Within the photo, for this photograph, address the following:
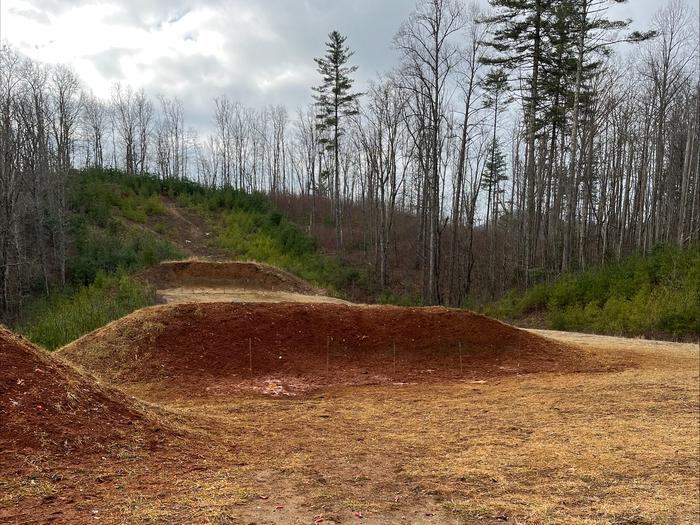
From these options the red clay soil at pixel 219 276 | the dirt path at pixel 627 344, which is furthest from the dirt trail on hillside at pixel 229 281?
the dirt path at pixel 627 344

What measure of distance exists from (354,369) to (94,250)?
1819 centimetres

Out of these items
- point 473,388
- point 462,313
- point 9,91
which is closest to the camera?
point 473,388

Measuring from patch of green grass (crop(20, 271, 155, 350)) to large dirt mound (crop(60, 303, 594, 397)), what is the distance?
8.95ft

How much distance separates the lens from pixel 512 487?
13.9 feet

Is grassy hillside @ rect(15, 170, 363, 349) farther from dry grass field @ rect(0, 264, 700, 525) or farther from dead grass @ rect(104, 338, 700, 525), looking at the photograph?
dead grass @ rect(104, 338, 700, 525)

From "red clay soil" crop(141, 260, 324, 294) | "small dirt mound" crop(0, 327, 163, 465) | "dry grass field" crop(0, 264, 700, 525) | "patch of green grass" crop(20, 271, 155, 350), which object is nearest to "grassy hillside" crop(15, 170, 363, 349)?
"patch of green grass" crop(20, 271, 155, 350)

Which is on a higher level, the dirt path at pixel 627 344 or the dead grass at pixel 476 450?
the dead grass at pixel 476 450

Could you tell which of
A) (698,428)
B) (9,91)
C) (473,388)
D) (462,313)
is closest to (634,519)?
(698,428)

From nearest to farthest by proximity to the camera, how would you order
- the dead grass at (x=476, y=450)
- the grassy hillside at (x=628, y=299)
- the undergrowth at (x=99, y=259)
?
the dead grass at (x=476, y=450), the undergrowth at (x=99, y=259), the grassy hillside at (x=628, y=299)

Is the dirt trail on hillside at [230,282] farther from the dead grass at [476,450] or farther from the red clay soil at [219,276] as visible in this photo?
the dead grass at [476,450]

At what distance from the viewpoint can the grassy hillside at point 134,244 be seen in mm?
15773

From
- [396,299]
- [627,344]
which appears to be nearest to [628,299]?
[627,344]

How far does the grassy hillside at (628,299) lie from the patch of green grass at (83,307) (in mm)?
15922

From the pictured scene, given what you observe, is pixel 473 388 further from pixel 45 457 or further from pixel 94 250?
pixel 94 250
